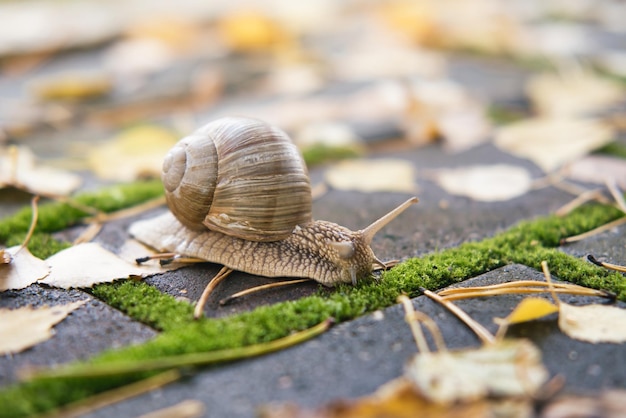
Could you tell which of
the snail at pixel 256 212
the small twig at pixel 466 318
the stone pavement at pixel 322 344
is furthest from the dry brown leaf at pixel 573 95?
the small twig at pixel 466 318

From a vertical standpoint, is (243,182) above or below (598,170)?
above

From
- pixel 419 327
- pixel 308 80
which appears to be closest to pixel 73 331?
pixel 419 327

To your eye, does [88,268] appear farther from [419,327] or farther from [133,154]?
[133,154]

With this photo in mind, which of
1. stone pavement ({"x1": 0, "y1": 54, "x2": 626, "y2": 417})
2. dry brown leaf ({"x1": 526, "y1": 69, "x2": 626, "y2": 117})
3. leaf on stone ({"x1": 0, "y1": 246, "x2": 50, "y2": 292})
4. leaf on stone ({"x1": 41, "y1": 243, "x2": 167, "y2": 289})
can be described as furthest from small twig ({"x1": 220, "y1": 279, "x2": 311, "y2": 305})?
dry brown leaf ({"x1": 526, "y1": 69, "x2": 626, "y2": 117})

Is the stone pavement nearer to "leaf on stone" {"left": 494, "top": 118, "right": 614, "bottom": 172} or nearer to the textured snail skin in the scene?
the textured snail skin

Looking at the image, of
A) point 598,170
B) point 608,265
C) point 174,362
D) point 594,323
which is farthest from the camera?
point 598,170

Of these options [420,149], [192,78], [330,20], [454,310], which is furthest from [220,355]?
[330,20]
